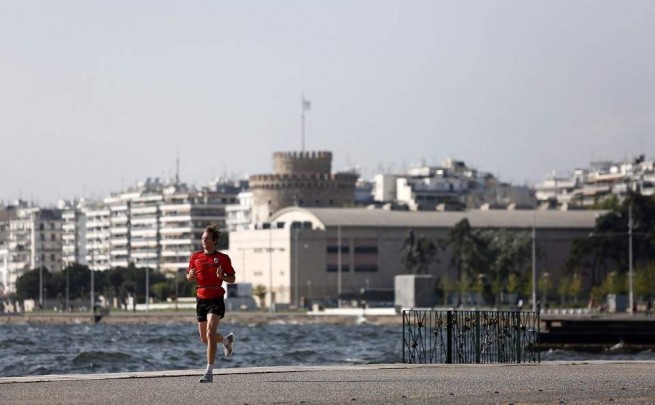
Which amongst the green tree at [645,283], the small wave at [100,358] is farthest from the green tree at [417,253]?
the small wave at [100,358]

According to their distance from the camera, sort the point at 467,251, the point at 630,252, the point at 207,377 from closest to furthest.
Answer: the point at 207,377, the point at 630,252, the point at 467,251

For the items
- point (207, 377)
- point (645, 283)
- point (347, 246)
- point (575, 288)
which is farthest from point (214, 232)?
point (347, 246)

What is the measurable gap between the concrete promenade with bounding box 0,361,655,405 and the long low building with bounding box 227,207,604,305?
465 feet

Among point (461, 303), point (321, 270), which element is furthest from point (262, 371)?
point (321, 270)

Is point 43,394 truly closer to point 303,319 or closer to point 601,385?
point 601,385

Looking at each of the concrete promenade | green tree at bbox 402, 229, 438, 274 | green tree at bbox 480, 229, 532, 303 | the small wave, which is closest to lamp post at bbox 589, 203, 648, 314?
green tree at bbox 480, 229, 532, 303

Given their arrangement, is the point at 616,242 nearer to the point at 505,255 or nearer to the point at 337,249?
the point at 505,255

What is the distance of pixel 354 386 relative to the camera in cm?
2275

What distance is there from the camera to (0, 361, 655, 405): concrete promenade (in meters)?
20.5

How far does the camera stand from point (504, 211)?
190m

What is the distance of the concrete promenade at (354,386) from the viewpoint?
2053 centimetres

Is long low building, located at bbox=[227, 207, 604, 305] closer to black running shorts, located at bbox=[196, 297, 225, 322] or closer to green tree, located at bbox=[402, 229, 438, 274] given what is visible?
green tree, located at bbox=[402, 229, 438, 274]

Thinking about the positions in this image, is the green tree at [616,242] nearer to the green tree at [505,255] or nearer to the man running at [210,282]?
the green tree at [505,255]

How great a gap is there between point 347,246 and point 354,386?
151m
